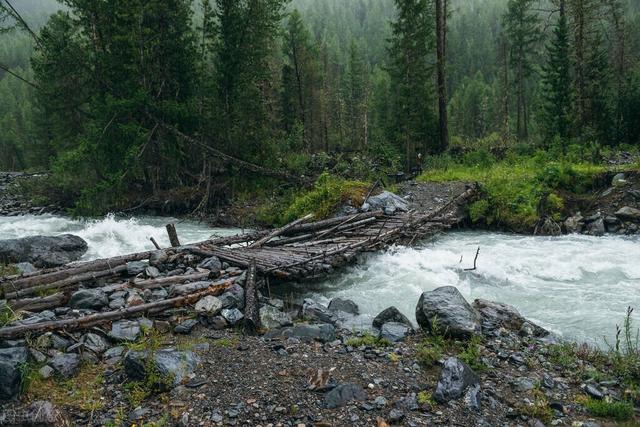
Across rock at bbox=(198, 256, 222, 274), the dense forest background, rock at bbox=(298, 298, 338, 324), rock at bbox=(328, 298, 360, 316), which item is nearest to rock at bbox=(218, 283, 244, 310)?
rock at bbox=(198, 256, 222, 274)

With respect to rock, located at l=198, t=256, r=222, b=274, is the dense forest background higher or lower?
higher

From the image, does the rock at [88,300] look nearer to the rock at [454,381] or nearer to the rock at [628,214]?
the rock at [454,381]

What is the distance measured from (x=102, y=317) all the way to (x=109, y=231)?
10.1 m

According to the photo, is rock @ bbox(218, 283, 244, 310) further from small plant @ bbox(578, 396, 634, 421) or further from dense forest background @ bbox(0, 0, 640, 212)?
dense forest background @ bbox(0, 0, 640, 212)

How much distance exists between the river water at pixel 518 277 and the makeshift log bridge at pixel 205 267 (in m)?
0.58

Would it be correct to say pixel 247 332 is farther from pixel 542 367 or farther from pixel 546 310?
pixel 546 310

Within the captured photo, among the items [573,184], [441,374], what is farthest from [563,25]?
[441,374]

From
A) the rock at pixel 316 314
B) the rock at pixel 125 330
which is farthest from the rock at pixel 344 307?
the rock at pixel 125 330

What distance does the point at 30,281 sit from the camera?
7633 millimetres

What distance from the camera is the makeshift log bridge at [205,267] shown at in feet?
23.0

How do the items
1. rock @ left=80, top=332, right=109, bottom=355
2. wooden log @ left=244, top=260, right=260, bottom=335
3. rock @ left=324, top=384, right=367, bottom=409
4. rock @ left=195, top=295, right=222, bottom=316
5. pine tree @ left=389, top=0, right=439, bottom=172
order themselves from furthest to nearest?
pine tree @ left=389, top=0, right=439, bottom=172, rock @ left=195, top=295, right=222, bottom=316, wooden log @ left=244, top=260, right=260, bottom=335, rock @ left=80, top=332, right=109, bottom=355, rock @ left=324, top=384, right=367, bottom=409

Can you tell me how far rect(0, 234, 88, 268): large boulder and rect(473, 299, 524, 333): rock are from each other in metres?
9.93

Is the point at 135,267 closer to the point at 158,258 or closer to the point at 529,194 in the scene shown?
the point at 158,258

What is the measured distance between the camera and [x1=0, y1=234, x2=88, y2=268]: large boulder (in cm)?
1093
